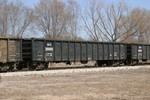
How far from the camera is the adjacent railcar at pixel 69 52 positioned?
19.7 metres

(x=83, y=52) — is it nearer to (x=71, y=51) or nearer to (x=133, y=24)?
(x=71, y=51)

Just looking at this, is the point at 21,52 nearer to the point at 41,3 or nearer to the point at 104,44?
the point at 104,44

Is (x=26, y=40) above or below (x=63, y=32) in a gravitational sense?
below

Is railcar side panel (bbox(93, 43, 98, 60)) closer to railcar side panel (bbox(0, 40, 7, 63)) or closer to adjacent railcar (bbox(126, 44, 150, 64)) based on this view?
adjacent railcar (bbox(126, 44, 150, 64))

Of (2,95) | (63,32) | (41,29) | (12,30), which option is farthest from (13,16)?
(2,95)

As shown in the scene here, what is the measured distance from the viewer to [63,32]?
40219mm

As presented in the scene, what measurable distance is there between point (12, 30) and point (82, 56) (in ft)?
55.1

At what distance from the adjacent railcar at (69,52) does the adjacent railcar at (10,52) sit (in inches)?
30.2

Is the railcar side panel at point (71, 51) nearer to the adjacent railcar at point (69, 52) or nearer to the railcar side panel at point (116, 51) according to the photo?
the adjacent railcar at point (69, 52)

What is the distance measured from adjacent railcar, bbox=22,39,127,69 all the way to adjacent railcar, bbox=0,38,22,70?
0.77 metres

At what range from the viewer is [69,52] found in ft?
73.4

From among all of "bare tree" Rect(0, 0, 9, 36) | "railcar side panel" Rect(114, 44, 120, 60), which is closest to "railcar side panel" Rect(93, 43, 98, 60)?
"railcar side panel" Rect(114, 44, 120, 60)

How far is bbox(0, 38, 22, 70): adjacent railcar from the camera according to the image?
58.3ft

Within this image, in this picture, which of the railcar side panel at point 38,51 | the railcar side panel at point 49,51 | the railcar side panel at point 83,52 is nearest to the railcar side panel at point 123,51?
the railcar side panel at point 83,52
